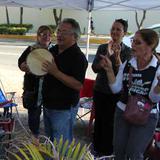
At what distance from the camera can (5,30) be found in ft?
80.8

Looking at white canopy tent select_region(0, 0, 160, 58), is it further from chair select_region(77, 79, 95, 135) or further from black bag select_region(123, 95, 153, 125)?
black bag select_region(123, 95, 153, 125)

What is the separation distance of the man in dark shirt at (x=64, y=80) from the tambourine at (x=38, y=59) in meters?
0.07

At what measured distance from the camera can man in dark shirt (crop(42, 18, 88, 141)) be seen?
3410 millimetres

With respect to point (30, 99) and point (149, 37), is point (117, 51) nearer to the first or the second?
point (149, 37)

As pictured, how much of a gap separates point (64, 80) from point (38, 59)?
1.01 feet

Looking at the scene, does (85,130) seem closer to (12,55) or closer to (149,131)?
(149,131)

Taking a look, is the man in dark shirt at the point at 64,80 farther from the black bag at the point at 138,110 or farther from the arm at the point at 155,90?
the arm at the point at 155,90

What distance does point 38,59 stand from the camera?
136 inches

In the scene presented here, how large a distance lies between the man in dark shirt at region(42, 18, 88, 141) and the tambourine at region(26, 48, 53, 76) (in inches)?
2.6

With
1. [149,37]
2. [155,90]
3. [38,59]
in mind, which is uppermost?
[149,37]

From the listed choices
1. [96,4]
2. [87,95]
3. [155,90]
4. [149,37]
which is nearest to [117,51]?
[149,37]

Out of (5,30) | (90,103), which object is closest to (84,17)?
(5,30)

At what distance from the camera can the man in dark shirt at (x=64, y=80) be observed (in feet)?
11.2

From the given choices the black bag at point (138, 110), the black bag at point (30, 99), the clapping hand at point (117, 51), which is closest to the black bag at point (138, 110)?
the black bag at point (138, 110)
